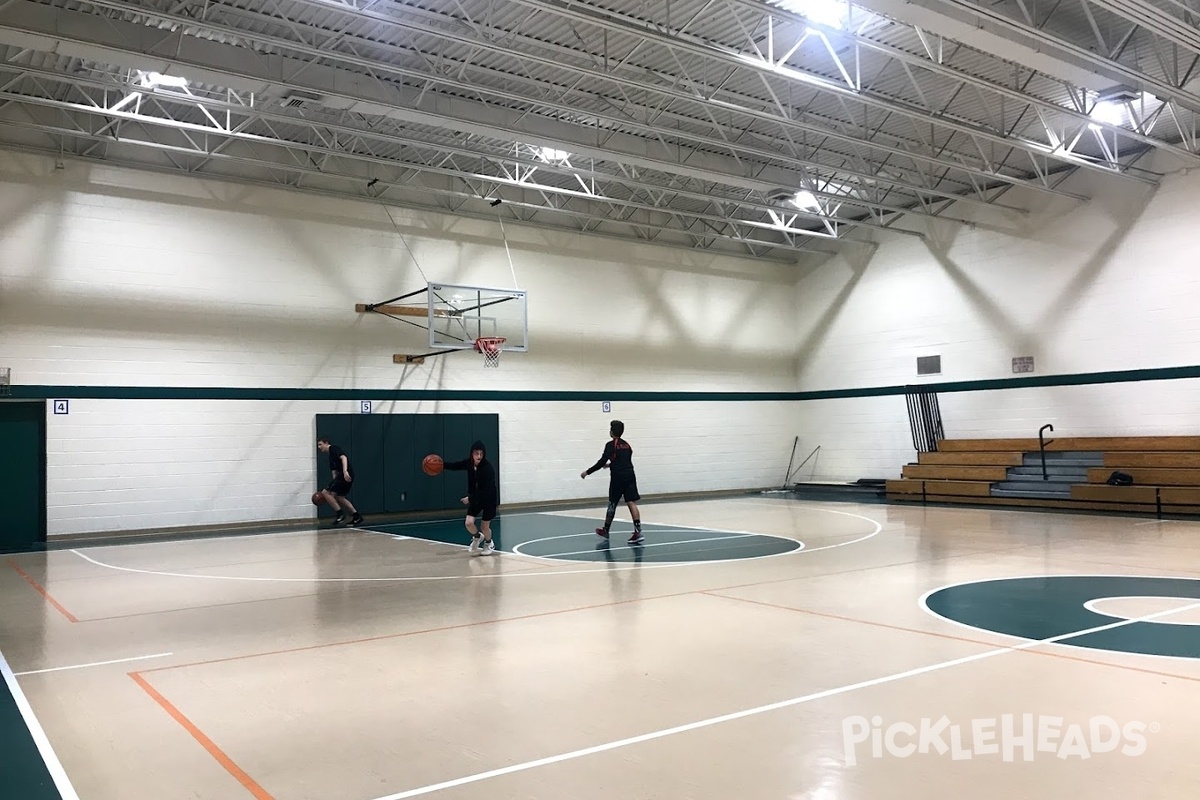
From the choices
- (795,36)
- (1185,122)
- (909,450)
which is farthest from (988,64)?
(909,450)

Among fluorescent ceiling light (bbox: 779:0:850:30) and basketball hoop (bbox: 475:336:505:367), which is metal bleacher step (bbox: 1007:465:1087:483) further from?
basketball hoop (bbox: 475:336:505:367)

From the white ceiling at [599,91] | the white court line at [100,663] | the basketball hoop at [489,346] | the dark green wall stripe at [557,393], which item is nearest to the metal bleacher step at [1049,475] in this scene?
the dark green wall stripe at [557,393]

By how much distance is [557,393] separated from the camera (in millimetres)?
21906

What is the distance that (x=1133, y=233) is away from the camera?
743 inches

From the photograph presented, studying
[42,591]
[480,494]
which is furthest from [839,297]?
[42,591]

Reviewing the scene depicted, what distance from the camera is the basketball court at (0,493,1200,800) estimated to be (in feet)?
14.0

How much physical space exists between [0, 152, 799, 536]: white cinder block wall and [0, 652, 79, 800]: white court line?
1096 cm

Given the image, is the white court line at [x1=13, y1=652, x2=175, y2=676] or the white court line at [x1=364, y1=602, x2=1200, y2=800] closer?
the white court line at [x1=364, y1=602, x2=1200, y2=800]

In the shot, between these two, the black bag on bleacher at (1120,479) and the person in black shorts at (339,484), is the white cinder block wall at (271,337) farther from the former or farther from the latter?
the black bag on bleacher at (1120,479)

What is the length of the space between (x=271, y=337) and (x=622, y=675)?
14.3 metres

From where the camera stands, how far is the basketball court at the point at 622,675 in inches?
168

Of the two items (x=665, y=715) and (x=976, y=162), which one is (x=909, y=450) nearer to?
(x=976, y=162)

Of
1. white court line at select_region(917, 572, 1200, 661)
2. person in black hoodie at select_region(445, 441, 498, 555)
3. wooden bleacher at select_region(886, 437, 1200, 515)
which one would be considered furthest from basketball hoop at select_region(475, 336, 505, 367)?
white court line at select_region(917, 572, 1200, 661)

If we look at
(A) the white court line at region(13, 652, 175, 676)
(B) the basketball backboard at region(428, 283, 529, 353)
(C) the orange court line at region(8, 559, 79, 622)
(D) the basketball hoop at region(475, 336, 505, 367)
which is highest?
(B) the basketball backboard at region(428, 283, 529, 353)
